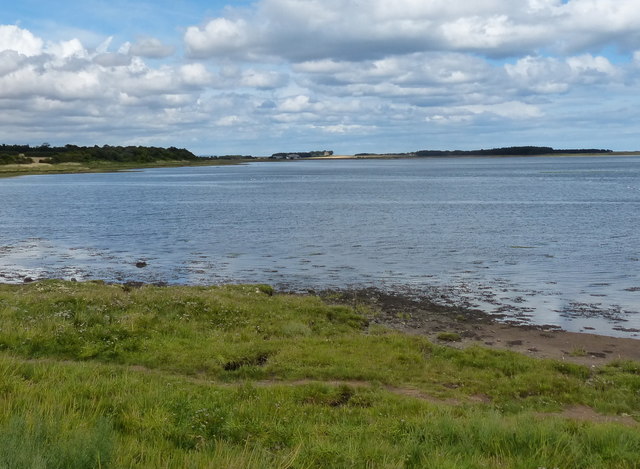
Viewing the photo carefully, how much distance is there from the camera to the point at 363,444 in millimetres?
8445

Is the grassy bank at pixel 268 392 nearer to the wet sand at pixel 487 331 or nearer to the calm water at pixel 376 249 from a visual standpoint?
the wet sand at pixel 487 331

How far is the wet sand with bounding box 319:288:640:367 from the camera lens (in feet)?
64.8

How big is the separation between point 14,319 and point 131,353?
16.3 feet

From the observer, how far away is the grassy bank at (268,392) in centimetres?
771

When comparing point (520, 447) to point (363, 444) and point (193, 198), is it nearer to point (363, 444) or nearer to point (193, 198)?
point (363, 444)

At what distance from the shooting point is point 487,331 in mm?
22609

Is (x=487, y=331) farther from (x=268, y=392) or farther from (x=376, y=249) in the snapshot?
(x=376, y=249)

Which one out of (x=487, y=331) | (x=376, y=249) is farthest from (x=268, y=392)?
(x=376, y=249)

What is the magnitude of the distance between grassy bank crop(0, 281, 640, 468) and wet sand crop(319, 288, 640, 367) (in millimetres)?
1981

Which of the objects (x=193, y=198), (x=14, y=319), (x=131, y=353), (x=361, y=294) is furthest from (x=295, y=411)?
(x=193, y=198)

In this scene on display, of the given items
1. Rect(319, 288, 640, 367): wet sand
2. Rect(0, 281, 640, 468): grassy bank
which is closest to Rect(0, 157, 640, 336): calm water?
Rect(319, 288, 640, 367): wet sand

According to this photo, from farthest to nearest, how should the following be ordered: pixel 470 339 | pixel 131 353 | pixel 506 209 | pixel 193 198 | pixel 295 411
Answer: pixel 193 198 → pixel 506 209 → pixel 470 339 → pixel 131 353 → pixel 295 411

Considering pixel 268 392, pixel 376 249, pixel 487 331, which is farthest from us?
pixel 376 249

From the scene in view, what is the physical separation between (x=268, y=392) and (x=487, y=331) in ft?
41.9
